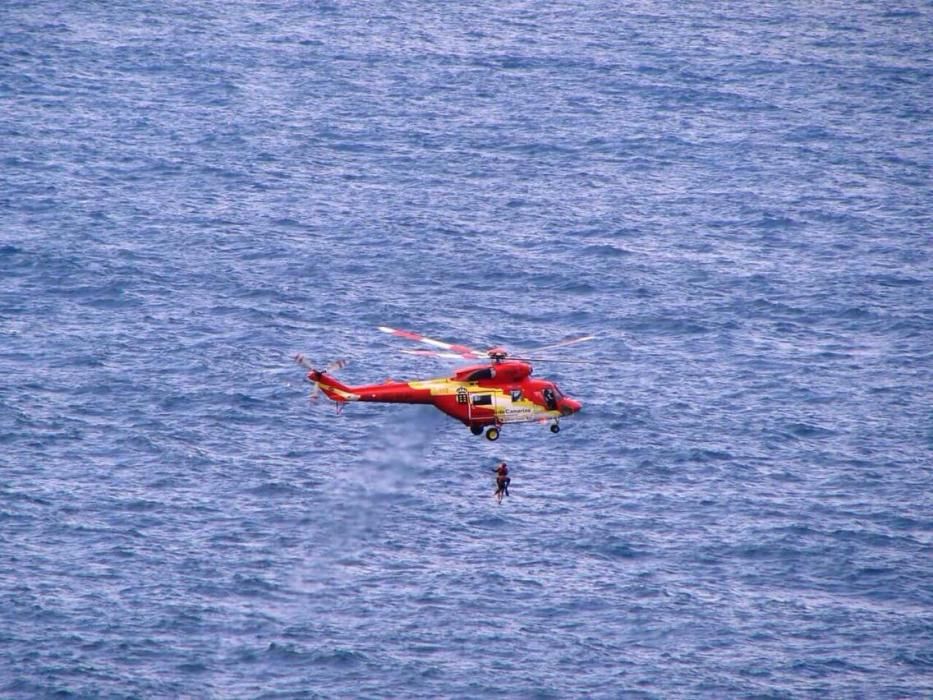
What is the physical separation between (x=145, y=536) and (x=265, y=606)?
46.5ft

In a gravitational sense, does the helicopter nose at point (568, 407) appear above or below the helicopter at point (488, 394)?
below

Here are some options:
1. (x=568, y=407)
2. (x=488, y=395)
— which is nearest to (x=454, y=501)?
(x=568, y=407)

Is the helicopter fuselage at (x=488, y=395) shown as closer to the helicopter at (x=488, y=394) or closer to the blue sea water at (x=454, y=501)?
the helicopter at (x=488, y=394)

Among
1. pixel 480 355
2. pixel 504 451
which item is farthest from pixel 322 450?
pixel 480 355

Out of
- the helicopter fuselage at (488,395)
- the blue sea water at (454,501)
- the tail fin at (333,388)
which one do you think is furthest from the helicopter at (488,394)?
the blue sea water at (454,501)

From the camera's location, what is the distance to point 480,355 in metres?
120

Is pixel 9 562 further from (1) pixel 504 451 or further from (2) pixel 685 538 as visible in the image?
(2) pixel 685 538

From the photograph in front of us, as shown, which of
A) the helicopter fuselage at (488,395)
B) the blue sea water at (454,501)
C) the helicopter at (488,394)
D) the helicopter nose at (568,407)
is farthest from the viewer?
the blue sea water at (454,501)

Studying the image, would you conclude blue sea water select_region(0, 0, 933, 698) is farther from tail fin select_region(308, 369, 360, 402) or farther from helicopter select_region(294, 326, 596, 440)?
tail fin select_region(308, 369, 360, 402)

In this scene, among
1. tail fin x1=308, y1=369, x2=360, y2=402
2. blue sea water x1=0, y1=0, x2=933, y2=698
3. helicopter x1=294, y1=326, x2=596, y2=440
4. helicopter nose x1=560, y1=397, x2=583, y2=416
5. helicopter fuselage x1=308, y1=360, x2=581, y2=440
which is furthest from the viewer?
blue sea water x1=0, y1=0, x2=933, y2=698

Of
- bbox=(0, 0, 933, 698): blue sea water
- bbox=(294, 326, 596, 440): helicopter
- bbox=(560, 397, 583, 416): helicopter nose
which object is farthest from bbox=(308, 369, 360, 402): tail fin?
bbox=(0, 0, 933, 698): blue sea water

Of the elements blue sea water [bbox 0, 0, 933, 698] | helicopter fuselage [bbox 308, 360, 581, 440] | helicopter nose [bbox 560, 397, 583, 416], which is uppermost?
helicopter fuselage [bbox 308, 360, 581, 440]

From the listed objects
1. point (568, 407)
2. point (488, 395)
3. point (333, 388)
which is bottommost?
point (568, 407)

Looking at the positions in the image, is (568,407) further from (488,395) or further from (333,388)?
(333,388)
